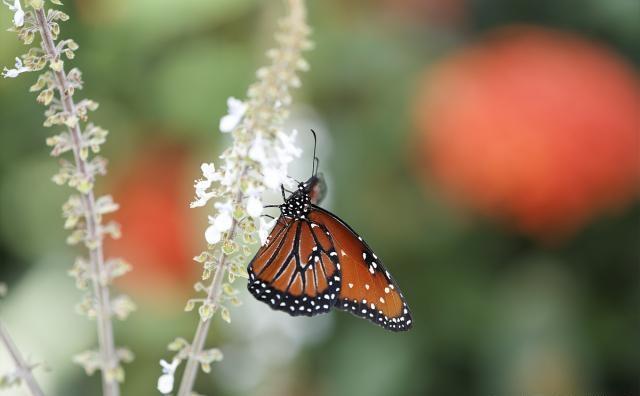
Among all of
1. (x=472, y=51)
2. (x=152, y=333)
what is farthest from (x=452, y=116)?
(x=152, y=333)

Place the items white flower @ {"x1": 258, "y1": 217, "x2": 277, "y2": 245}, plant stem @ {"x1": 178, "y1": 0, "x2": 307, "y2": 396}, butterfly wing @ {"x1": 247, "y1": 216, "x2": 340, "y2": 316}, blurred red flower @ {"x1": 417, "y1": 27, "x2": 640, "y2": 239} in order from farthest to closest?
blurred red flower @ {"x1": 417, "y1": 27, "x2": 640, "y2": 239}
butterfly wing @ {"x1": 247, "y1": 216, "x2": 340, "y2": 316}
white flower @ {"x1": 258, "y1": 217, "x2": 277, "y2": 245}
plant stem @ {"x1": 178, "y1": 0, "x2": 307, "y2": 396}

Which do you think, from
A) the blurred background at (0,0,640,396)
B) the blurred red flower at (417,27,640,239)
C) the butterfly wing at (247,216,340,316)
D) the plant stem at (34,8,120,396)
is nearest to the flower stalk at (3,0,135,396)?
the plant stem at (34,8,120,396)

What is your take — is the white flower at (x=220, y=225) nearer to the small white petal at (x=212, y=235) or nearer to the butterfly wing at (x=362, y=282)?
the small white petal at (x=212, y=235)

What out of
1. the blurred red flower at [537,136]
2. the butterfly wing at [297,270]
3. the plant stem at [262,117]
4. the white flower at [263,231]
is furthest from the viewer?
the blurred red flower at [537,136]

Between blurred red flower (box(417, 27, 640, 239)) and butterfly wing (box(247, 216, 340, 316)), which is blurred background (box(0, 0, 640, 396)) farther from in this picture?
butterfly wing (box(247, 216, 340, 316))

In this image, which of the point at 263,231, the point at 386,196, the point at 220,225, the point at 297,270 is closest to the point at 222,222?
the point at 220,225

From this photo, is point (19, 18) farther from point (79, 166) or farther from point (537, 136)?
point (537, 136)

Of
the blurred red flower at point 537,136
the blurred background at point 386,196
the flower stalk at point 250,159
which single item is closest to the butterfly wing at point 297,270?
the flower stalk at point 250,159
